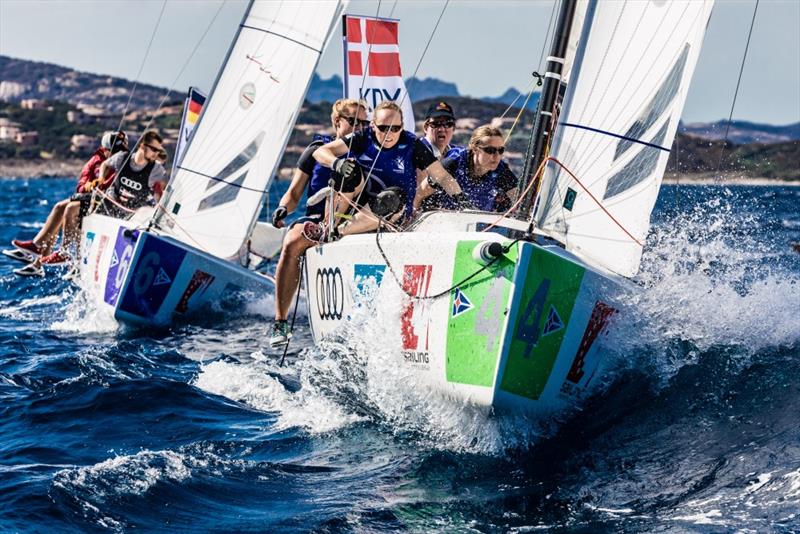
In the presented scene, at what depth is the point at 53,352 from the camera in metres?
6.84

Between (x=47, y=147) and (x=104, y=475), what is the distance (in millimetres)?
106631

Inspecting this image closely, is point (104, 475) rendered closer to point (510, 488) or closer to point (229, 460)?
point (229, 460)

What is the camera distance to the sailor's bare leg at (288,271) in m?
6.50

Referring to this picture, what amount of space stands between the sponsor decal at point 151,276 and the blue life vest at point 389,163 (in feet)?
8.34

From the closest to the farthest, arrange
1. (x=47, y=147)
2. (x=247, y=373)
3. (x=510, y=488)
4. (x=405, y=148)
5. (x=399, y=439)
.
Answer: (x=510, y=488)
(x=399, y=439)
(x=405, y=148)
(x=247, y=373)
(x=47, y=147)

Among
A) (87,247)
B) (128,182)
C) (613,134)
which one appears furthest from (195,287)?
(613,134)

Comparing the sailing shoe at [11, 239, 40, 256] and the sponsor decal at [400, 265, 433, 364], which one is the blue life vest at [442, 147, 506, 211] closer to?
the sponsor decal at [400, 265, 433, 364]

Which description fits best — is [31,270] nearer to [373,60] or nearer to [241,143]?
[241,143]

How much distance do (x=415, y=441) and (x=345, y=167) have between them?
155 cm

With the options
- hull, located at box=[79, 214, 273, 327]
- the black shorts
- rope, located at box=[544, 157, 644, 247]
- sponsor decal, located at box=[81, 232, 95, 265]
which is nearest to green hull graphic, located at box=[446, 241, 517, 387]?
rope, located at box=[544, 157, 644, 247]

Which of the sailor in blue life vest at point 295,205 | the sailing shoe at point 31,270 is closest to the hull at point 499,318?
the sailor in blue life vest at point 295,205

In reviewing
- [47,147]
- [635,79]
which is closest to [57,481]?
[635,79]

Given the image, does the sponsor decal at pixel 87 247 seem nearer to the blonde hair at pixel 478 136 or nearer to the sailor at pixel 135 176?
the sailor at pixel 135 176

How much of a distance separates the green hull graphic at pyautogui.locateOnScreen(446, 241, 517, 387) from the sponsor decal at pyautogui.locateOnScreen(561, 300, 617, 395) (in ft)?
1.41
